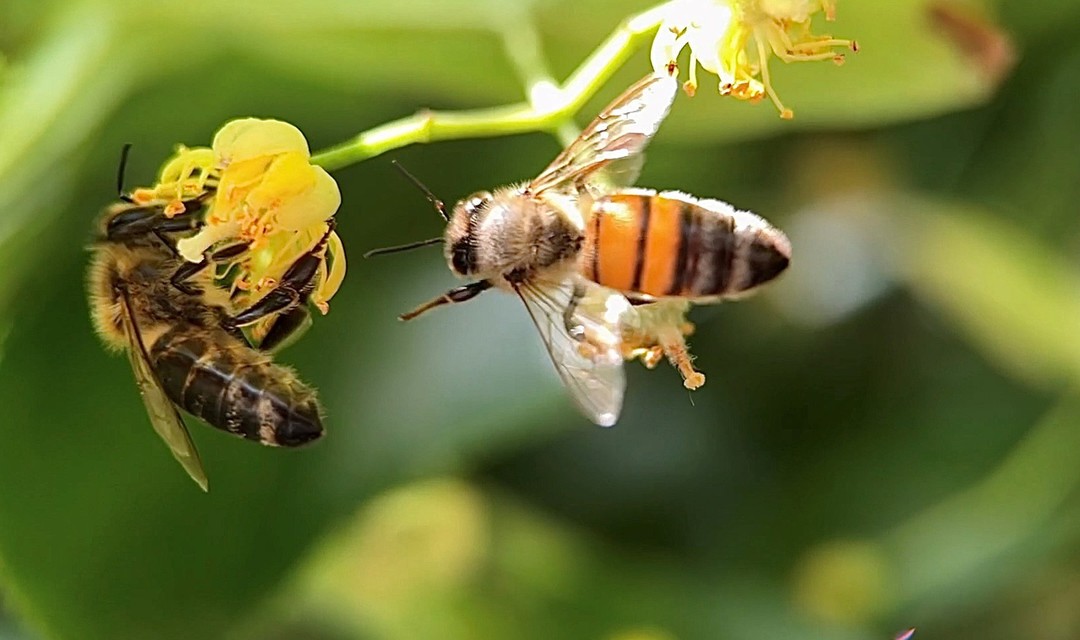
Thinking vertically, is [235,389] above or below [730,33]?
below

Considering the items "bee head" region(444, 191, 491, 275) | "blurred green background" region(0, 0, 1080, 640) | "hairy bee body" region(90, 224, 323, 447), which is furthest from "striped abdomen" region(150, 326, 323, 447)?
"blurred green background" region(0, 0, 1080, 640)

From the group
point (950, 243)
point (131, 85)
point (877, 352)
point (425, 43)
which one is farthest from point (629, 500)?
point (131, 85)

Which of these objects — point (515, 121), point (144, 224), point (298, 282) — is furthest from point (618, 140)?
point (144, 224)

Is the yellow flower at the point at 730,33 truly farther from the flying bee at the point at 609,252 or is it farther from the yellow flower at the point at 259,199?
the yellow flower at the point at 259,199

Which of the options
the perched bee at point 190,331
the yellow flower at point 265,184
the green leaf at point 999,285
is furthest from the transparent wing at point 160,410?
the green leaf at point 999,285

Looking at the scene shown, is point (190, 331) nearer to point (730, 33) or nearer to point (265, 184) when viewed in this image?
point (265, 184)

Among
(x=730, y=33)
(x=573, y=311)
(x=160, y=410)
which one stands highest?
(x=730, y=33)
